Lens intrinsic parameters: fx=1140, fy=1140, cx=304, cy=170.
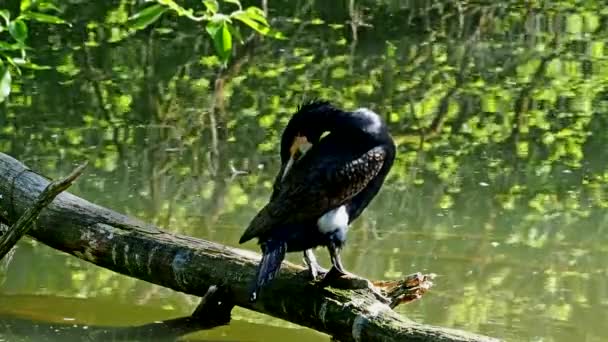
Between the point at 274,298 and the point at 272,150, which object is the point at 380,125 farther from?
the point at 272,150

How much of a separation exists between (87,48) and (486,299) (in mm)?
7172

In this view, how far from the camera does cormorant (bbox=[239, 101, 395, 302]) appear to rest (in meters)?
Result: 4.42

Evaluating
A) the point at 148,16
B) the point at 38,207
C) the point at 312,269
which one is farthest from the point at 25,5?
the point at 312,269

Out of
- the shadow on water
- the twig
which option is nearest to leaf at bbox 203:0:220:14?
the twig

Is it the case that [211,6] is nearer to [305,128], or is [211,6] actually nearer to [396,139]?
[305,128]

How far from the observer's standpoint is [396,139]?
8.24 m

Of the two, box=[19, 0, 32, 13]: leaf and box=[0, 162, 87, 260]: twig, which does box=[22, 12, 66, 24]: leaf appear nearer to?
box=[19, 0, 32, 13]: leaf

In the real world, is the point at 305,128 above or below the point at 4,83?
below

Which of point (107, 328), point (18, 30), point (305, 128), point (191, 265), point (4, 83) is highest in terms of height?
point (18, 30)

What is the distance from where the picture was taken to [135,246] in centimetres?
507

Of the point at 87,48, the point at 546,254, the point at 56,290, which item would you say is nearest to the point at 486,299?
the point at 546,254

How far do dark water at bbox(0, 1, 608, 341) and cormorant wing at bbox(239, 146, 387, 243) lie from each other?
85 cm

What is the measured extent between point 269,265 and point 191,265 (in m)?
0.72

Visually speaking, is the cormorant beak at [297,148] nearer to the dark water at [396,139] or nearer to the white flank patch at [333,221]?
the white flank patch at [333,221]
